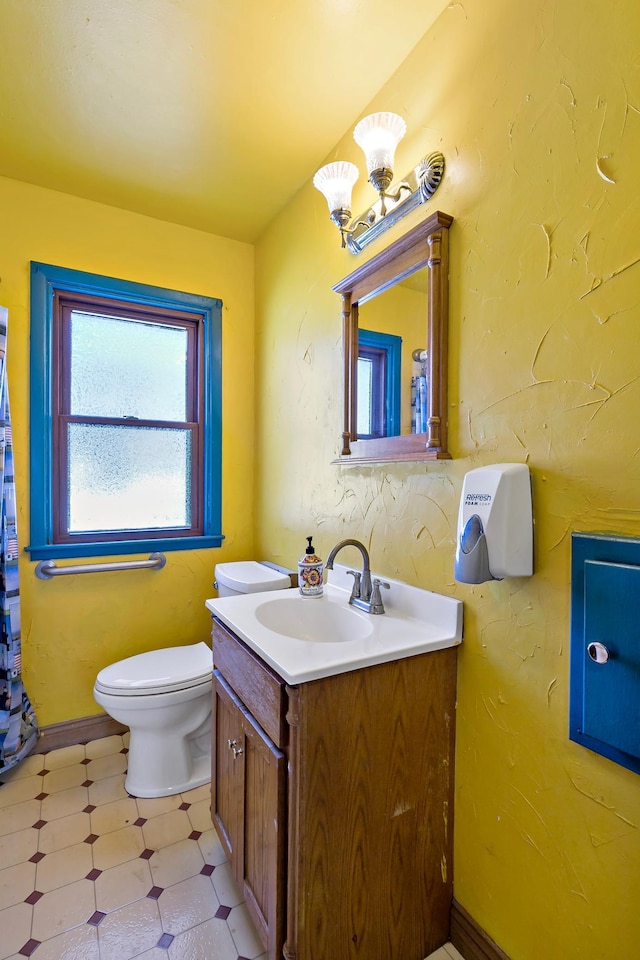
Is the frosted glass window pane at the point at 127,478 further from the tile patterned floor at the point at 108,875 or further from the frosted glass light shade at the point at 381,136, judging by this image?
the frosted glass light shade at the point at 381,136

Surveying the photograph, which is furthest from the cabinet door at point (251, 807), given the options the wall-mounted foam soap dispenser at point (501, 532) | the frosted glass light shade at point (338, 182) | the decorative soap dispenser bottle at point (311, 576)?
the frosted glass light shade at point (338, 182)

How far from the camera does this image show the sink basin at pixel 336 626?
100 centimetres

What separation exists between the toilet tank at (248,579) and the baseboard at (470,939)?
107 cm

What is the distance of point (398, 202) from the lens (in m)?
1.34

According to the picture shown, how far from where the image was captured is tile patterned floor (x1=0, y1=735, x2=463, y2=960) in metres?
1.16

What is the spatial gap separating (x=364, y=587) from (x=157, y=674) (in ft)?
3.01

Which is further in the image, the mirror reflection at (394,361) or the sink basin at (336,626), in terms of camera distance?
the mirror reflection at (394,361)

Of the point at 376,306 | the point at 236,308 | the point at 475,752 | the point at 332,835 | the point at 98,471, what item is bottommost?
the point at 332,835

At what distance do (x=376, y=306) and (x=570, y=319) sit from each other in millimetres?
665

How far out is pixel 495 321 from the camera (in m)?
1.06

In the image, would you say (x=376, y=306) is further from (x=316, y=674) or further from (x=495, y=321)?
(x=316, y=674)

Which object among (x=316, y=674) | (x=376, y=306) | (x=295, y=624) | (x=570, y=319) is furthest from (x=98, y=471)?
(x=570, y=319)

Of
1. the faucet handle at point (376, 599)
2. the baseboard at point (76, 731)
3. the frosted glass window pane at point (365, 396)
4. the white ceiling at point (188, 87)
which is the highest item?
the white ceiling at point (188, 87)

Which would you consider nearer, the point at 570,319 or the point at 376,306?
the point at 570,319
